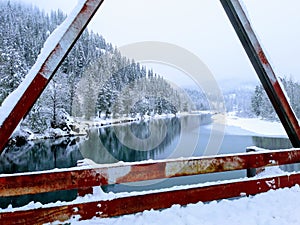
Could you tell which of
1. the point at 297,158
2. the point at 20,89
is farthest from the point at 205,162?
the point at 20,89

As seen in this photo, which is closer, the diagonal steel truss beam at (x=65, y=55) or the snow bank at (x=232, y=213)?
the diagonal steel truss beam at (x=65, y=55)

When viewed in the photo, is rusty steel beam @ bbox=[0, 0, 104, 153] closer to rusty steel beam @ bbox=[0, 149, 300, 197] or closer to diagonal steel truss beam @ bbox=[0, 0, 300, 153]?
diagonal steel truss beam @ bbox=[0, 0, 300, 153]

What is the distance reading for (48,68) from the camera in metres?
2.18

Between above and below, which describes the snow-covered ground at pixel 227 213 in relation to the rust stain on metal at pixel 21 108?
below

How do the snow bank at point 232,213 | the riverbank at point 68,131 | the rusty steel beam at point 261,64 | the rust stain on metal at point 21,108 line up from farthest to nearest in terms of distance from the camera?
the riverbank at point 68,131
the rusty steel beam at point 261,64
the snow bank at point 232,213
the rust stain on metal at point 21,108

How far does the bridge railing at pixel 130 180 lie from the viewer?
2133 millimetres

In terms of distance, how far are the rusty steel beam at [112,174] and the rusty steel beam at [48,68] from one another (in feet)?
1.04

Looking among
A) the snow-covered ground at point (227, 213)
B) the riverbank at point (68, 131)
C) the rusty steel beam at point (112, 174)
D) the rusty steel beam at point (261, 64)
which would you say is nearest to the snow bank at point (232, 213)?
the snow-covered ground at point (227, 213)

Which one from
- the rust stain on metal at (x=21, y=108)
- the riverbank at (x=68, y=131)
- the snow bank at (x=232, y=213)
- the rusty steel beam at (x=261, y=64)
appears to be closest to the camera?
the rust stain on metal at (x=21, y=108)

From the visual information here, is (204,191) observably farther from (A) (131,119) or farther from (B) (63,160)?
(A) (131,119)

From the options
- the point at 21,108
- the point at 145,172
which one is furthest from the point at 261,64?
the point at 21,108

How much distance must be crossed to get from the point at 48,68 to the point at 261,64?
6.62 ft

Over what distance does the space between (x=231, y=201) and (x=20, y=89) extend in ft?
7.01

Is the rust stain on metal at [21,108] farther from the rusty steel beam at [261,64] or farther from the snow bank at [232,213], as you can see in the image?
the rusty steel beam at [261,64]
